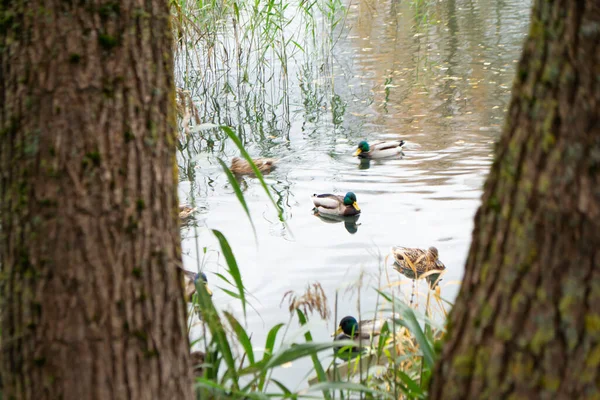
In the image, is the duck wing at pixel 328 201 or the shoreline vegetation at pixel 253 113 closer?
the shoreline vegetation at pixel 253 113

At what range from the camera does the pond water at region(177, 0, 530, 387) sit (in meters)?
5.71

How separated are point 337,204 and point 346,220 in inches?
8.4

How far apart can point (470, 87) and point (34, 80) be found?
9.22m

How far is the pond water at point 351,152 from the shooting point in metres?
5.71

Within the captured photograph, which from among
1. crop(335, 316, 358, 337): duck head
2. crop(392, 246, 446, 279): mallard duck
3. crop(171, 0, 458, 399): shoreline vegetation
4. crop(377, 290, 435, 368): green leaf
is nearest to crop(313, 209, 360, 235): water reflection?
crop(392, 246, 446, 279): mallard duck

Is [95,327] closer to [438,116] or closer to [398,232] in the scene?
[398,232]

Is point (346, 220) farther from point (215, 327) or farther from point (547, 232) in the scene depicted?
point (547, 232)

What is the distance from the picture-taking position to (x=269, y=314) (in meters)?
4.99

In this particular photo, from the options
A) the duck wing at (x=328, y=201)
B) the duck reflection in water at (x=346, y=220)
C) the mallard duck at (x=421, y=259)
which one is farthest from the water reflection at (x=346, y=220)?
the mallard duck at (x=421, y=259)

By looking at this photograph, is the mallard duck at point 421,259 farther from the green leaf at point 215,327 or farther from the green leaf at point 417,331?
the green leaf at point 215,327

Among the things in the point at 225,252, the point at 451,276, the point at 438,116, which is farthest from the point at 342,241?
the point at 225,252

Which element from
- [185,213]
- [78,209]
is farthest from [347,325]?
[78,209]

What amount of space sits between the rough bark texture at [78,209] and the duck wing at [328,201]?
5132 millimetres

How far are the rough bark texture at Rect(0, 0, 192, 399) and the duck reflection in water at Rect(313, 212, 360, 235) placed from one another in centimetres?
492
